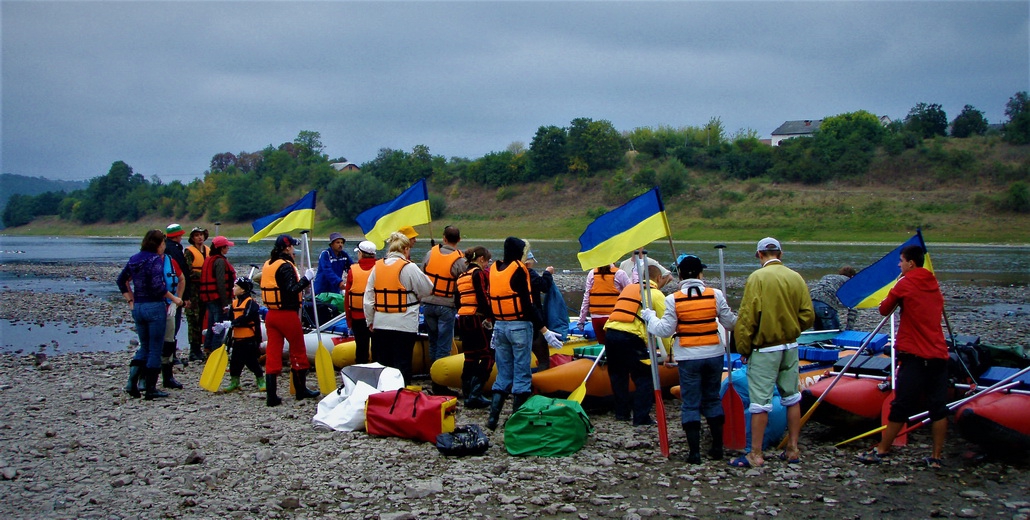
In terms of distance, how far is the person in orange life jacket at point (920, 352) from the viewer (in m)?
6.15

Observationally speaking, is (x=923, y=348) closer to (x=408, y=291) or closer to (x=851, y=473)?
(x=851, y=473)

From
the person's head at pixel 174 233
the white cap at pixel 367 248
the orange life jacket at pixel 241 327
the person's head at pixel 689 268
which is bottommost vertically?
the orange life jacket at pixel 241 327

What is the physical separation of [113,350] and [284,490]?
9.56 meters

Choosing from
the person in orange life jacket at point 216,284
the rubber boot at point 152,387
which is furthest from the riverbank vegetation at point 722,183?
the rubber boot at point 152,387

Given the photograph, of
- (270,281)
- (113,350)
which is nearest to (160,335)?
(270,281)

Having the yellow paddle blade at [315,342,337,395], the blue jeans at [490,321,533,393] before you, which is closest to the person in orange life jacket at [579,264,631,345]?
the blue jeans at [490,321,533,393]

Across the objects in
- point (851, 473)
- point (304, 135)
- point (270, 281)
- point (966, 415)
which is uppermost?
point (304, 135)

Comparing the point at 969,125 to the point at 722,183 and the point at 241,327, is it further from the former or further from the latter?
the point at 241,327

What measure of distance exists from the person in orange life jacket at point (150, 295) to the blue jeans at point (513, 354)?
388 cm

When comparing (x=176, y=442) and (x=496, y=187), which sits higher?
(x=496, y=187)

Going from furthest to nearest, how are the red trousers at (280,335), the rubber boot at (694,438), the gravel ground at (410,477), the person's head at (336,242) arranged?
the person's head at (336,242)
the red trousers at (280,335)
the rubber boot at (694,438)
the gravel ground at (410,477)

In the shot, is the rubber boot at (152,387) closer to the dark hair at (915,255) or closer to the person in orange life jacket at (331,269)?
the person in orange life jacket at (331,269)

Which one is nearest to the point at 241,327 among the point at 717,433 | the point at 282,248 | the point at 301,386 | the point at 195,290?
the point at 301,386

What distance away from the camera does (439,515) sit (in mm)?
5480
